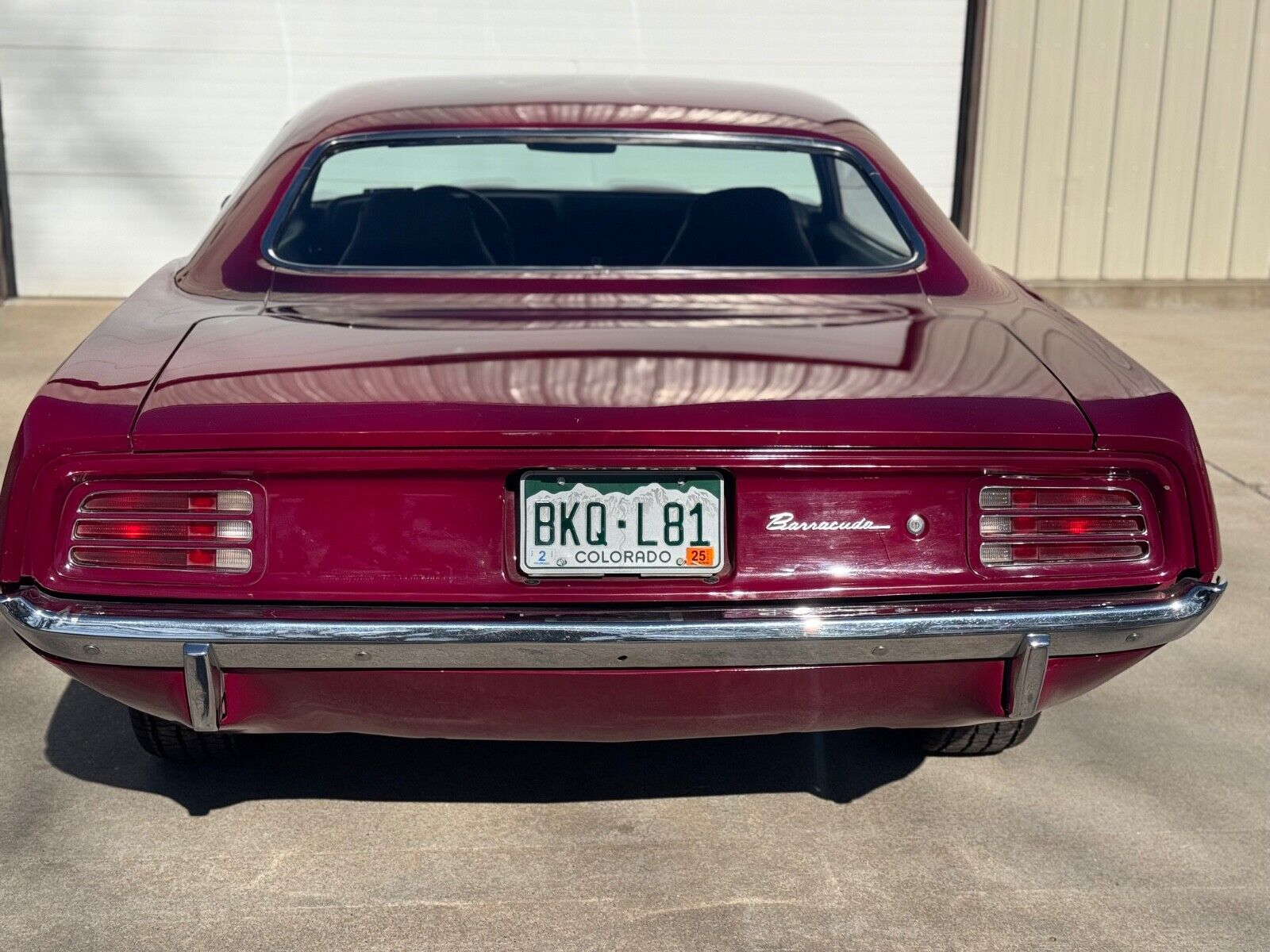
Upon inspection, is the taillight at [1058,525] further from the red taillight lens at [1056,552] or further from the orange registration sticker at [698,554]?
the orange registration sticker at [698,554]

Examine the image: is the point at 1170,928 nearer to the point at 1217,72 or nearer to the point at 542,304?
the point at 542,304

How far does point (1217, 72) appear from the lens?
9.27m

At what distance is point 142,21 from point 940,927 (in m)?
7.79

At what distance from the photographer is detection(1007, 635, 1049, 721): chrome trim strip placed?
7.71ft

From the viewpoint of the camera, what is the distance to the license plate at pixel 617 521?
2.27 metres

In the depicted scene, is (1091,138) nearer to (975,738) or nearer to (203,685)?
(975,738)

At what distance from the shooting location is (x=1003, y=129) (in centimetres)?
916

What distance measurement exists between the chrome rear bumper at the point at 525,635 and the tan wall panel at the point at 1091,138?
7.58m

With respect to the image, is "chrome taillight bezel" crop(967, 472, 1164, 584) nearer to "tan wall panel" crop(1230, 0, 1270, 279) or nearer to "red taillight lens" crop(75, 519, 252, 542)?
"red taillight lens" crop(75, 519, 252, 542)

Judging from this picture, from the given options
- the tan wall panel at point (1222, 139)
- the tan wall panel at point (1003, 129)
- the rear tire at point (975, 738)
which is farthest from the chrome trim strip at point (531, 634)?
the tan wall panel at point (1222, 139)

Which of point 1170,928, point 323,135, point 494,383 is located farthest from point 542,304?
point 1170,928

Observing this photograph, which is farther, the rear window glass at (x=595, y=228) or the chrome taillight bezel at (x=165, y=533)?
the rear window glass at (x=595, y=228)

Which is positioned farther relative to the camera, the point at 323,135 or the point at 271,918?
the point at 323,135

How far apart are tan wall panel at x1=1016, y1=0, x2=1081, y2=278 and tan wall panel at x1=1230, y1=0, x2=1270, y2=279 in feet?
4.20
